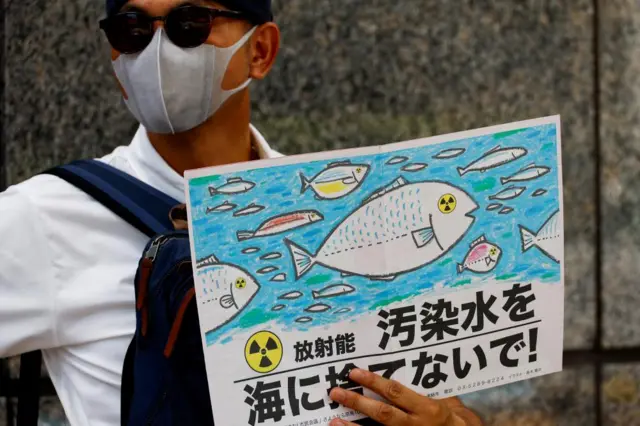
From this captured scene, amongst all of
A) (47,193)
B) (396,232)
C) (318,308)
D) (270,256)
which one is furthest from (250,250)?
(47,193)

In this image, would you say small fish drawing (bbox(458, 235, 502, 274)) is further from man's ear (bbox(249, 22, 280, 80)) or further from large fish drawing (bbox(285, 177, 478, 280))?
man's ear (bbox(249, 22, 280, 80))

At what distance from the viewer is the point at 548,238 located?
1.75 meters

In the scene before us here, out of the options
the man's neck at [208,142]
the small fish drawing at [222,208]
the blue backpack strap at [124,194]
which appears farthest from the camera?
the man's neck at [208,142]

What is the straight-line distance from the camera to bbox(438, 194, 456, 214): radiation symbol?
166 centimetres

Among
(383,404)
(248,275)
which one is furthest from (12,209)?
(383,404)

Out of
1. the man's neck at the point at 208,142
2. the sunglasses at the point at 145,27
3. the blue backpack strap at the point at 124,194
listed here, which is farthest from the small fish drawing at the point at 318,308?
the sunglasses at the point at 145,27

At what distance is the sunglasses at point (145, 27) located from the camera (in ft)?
5.85

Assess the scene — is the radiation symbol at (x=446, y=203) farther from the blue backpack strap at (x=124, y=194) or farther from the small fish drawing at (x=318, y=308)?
the blue backpack strap at (x=124, y=194)

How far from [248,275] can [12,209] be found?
0.50 m

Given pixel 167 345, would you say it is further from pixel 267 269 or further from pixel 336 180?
pixel 336 180

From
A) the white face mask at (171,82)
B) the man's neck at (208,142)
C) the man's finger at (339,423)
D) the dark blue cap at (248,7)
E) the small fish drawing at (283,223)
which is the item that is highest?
the dark blue cap at (248,7)

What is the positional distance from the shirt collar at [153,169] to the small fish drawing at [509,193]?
A: 604 mm

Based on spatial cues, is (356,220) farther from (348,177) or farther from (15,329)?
(15,329)

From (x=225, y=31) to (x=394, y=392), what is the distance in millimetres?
796
